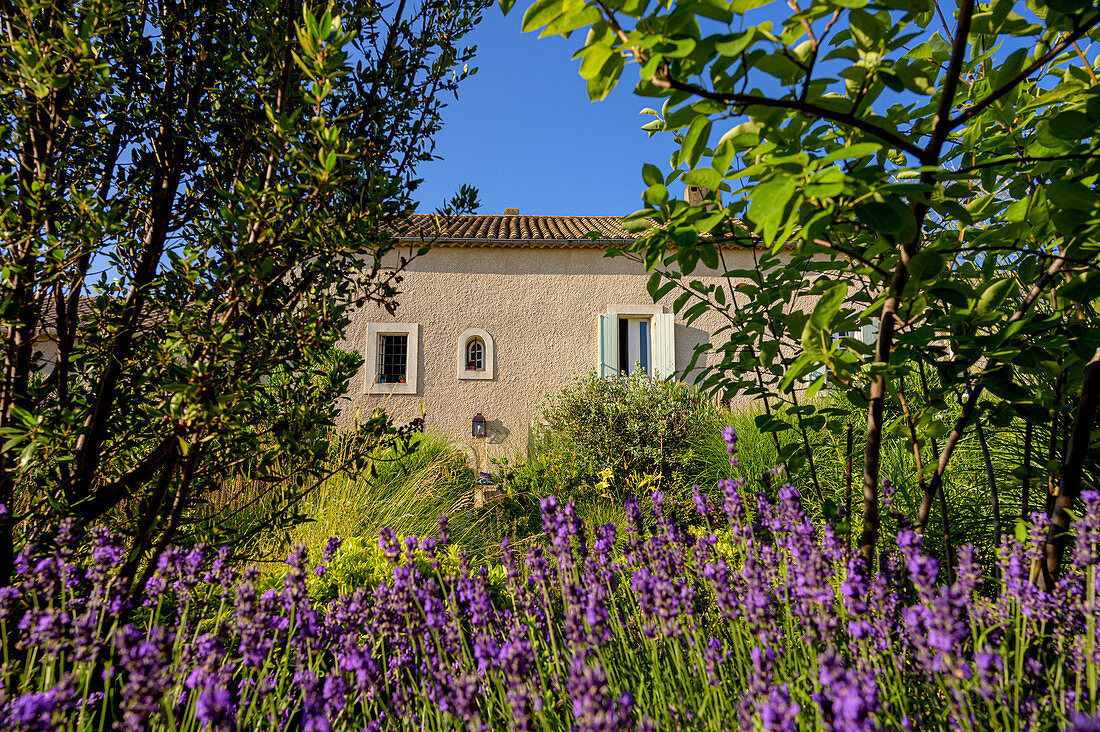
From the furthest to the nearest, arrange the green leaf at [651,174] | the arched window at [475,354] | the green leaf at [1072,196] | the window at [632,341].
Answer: the window at [632,341] < the arched window at [475,354] < the green leaf at [651,174] < the green leaf at [1072,196]

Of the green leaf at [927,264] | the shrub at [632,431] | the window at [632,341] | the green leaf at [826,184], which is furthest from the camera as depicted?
the window at [632,341]

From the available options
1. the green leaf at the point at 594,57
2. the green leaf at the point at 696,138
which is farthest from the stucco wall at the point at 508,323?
the green leaf at the point at 594,57

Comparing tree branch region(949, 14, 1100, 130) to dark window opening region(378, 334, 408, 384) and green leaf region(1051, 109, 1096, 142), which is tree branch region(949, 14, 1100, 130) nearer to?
green leaf region(1051, 109, 1096, 142)

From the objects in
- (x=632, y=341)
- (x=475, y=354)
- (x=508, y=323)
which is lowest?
(x=475, y=354)

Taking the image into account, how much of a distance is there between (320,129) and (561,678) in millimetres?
1768

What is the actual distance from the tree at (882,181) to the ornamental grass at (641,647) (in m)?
0.29

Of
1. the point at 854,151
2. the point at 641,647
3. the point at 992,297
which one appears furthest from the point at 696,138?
the point at 641,647

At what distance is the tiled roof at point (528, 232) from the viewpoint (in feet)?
37.2

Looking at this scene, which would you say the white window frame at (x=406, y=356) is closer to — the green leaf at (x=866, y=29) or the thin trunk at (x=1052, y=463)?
the thin trunk at (x=1052, y=463)

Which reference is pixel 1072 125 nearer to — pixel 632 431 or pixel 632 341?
pixel 632 431

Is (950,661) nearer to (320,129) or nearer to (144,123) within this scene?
(320,129)

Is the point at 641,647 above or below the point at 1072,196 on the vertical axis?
below

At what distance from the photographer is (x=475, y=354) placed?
11.6 metres

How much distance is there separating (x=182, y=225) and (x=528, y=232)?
1072cm
